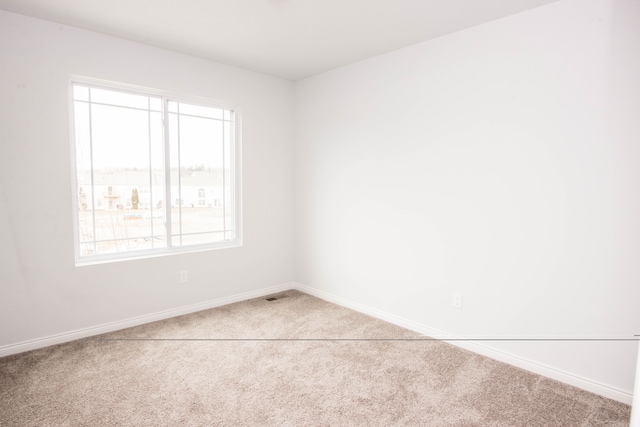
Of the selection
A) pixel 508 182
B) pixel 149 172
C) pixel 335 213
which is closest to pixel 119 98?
pixel 149 172

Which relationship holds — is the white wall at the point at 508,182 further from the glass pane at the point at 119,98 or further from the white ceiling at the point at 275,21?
the glass pane at the point at 119,98

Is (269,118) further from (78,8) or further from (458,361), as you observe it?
(458,361)

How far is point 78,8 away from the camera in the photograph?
2.53m

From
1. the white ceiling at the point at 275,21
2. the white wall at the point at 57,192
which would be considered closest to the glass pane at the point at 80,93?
the white wall at the point at 57,192

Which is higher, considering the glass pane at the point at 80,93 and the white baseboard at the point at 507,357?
the glass pane at the point at 80,93

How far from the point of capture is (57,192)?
2.86m

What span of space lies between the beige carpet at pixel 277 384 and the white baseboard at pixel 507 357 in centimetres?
6

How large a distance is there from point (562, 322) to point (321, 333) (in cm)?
181

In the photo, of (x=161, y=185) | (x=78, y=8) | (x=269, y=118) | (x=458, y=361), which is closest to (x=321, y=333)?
(x=458, y=361)

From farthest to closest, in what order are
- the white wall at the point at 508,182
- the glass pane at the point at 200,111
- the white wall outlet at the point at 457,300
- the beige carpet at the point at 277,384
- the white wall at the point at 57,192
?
the glass pane at the point at 200,111 < the white wall outlet at the point at 457,300 < the white wall at the point at 57,192 < the white wall at the point at 508,182 < the beige carpet at the point at 277,384

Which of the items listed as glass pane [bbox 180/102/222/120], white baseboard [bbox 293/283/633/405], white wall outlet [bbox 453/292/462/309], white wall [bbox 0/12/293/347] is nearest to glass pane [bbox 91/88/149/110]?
white wall [bbox 0/12/293/347]

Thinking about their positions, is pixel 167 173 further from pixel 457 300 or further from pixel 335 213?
pixel 457 300

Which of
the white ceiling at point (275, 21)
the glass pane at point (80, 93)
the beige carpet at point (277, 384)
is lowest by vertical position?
the beige carpet at point (277, 384)

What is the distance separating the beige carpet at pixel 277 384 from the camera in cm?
203
